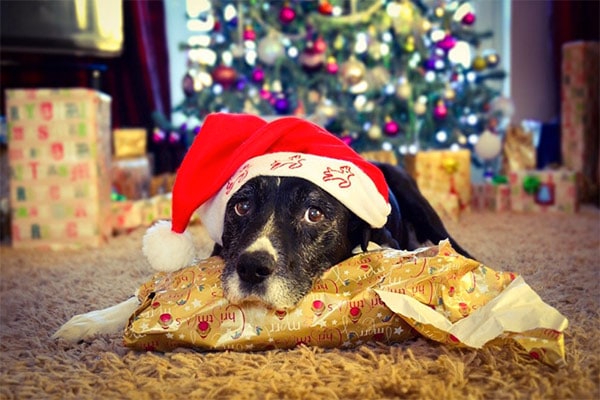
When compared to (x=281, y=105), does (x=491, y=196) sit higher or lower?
lower

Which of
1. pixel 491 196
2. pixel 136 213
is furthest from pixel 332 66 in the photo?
pixel 136 213

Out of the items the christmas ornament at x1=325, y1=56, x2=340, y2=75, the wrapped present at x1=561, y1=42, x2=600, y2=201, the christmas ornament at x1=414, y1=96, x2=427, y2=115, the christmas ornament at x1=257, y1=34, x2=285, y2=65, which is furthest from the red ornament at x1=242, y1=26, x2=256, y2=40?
the wrapped present at x1=561, y1=42, x2=600, y2=201

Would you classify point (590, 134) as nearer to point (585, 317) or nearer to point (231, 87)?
point (231, 87)

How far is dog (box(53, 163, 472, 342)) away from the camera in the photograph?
1.37 metres

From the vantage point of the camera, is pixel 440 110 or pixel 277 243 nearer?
pixel 277 243

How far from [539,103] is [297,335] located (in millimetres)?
4929

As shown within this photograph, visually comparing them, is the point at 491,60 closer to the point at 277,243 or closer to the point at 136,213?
the point at 136,213

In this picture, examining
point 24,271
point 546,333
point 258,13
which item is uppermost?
point 258,13

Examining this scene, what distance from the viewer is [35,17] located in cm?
437

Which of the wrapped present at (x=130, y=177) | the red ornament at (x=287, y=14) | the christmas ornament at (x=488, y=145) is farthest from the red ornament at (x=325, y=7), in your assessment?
the wrapped present at (x=130, y=177)

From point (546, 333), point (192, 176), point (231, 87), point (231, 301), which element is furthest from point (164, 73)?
point (546, 333)

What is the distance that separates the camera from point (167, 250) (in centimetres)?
156

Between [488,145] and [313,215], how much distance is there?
10.3ft

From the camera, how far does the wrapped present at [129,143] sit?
4.55 m
